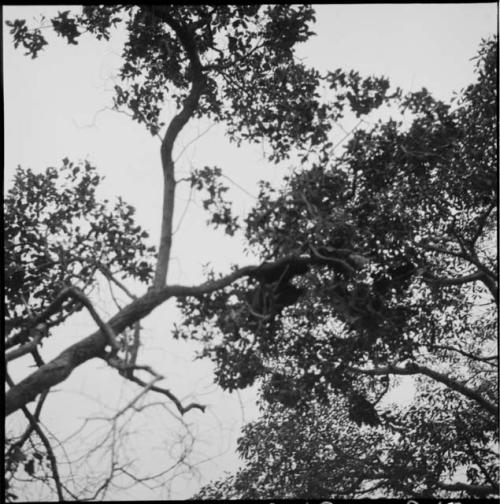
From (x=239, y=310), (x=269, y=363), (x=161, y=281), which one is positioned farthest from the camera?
(x=269, y=363)

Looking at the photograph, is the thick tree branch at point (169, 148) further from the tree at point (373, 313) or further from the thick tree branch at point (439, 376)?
the thick tree branch at point (439, 376)

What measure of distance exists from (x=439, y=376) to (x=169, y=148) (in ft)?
15.9

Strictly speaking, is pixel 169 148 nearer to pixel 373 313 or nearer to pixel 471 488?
pixel 373 313

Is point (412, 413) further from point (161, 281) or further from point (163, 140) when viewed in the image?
point (163, 140)

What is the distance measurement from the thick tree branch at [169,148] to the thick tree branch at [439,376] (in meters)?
3.03

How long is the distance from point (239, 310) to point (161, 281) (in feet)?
3.31

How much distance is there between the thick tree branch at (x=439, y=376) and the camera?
5.30 m

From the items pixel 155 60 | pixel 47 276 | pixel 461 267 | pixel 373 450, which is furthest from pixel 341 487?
pixel 155 60

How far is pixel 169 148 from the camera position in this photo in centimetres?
383

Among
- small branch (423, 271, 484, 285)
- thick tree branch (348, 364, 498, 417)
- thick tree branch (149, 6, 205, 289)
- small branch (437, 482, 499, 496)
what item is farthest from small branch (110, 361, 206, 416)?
small branch (437, 482, 499, 496)

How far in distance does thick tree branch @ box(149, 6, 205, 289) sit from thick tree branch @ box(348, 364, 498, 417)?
3.03 m

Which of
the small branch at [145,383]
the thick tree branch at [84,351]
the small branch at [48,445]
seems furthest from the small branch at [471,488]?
the small branch at [48,445]

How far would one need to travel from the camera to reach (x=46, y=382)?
2.97m

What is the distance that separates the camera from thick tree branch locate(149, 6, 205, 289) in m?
3.54
